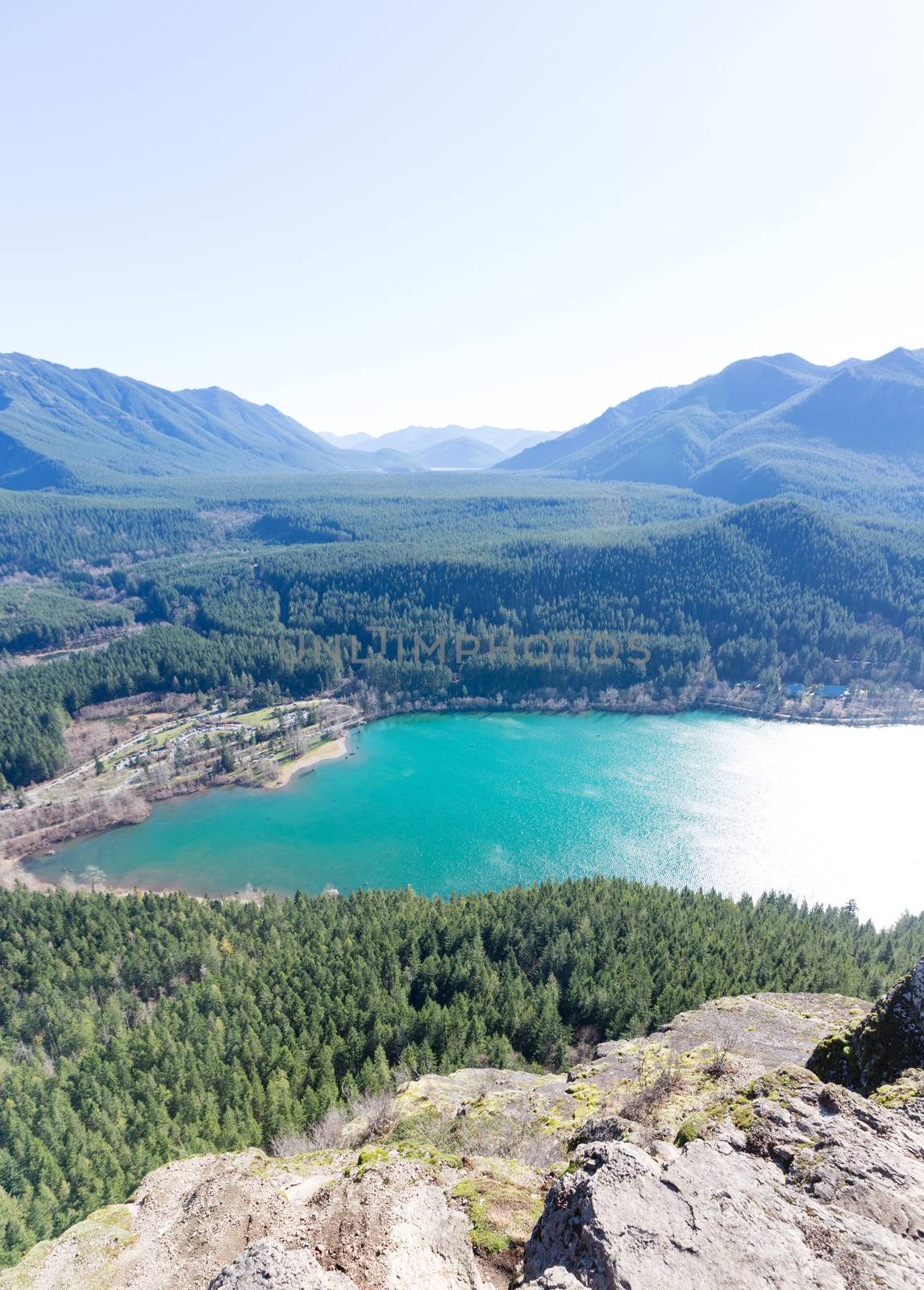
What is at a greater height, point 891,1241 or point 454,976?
point 891,1241

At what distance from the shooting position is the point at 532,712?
137500 millimetres

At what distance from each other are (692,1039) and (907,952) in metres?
33.7

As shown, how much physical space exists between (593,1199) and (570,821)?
79.8m

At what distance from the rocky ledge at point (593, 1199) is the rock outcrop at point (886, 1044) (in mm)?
55

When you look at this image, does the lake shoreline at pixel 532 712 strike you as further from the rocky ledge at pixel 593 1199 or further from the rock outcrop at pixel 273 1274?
the rock outcrop at pixel 273 1274

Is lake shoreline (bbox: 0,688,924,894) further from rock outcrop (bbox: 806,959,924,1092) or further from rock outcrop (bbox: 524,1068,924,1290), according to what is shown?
rock outcrop (bbox: 524,1068,924,1290)

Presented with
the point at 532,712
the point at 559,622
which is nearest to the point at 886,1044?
the point at 532,712

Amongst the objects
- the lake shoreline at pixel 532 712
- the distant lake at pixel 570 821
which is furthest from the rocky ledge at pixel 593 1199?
the lake shoreline at pixel 532 712

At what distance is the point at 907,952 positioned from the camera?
2147 inches

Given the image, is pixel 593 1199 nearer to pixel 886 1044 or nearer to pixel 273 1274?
pixel 273 1274

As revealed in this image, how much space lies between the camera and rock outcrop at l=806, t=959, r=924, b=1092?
18391 mm

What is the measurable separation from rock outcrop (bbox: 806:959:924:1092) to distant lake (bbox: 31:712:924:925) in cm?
5512

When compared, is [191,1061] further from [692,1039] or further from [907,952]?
[907,952]

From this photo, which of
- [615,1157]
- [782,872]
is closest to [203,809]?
[782,872]
